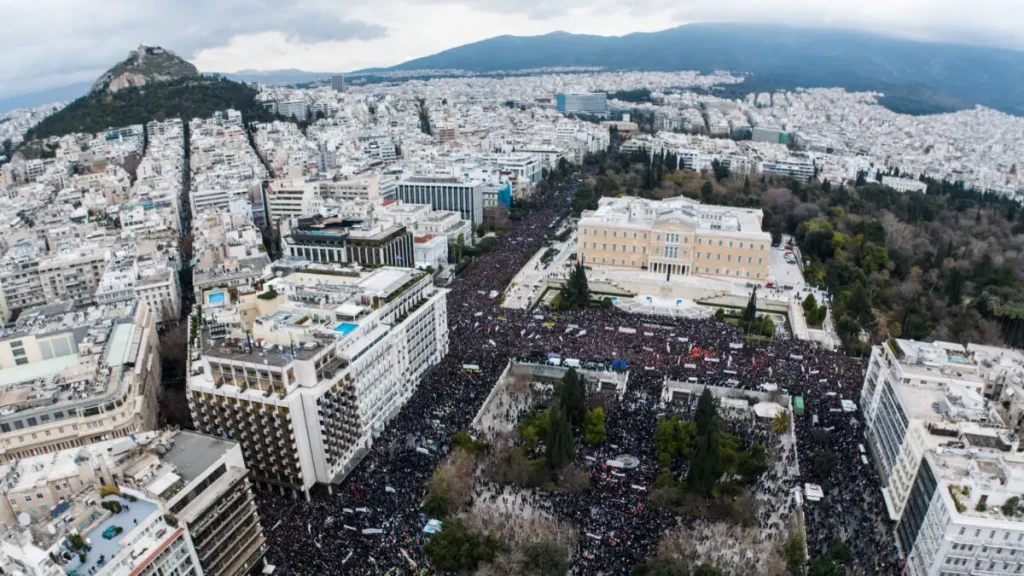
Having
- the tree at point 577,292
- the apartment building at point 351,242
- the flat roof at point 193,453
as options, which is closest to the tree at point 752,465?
the flat roof at point 193,453

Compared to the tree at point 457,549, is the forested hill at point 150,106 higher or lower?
higher

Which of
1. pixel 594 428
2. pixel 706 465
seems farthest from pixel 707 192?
pixel 706 465

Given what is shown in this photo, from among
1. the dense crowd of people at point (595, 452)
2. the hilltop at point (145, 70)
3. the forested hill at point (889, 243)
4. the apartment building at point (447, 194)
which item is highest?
the hilltop at point (145, 70)

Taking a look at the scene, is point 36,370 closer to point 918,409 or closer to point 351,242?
point 351,242

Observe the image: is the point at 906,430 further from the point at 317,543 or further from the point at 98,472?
the point at 98,472

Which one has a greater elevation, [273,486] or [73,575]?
[73,575]

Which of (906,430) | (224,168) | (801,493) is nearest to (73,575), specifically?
(801,493)

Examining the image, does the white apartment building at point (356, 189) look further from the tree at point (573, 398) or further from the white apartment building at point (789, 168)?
the white apartment building at point (789, 168)
